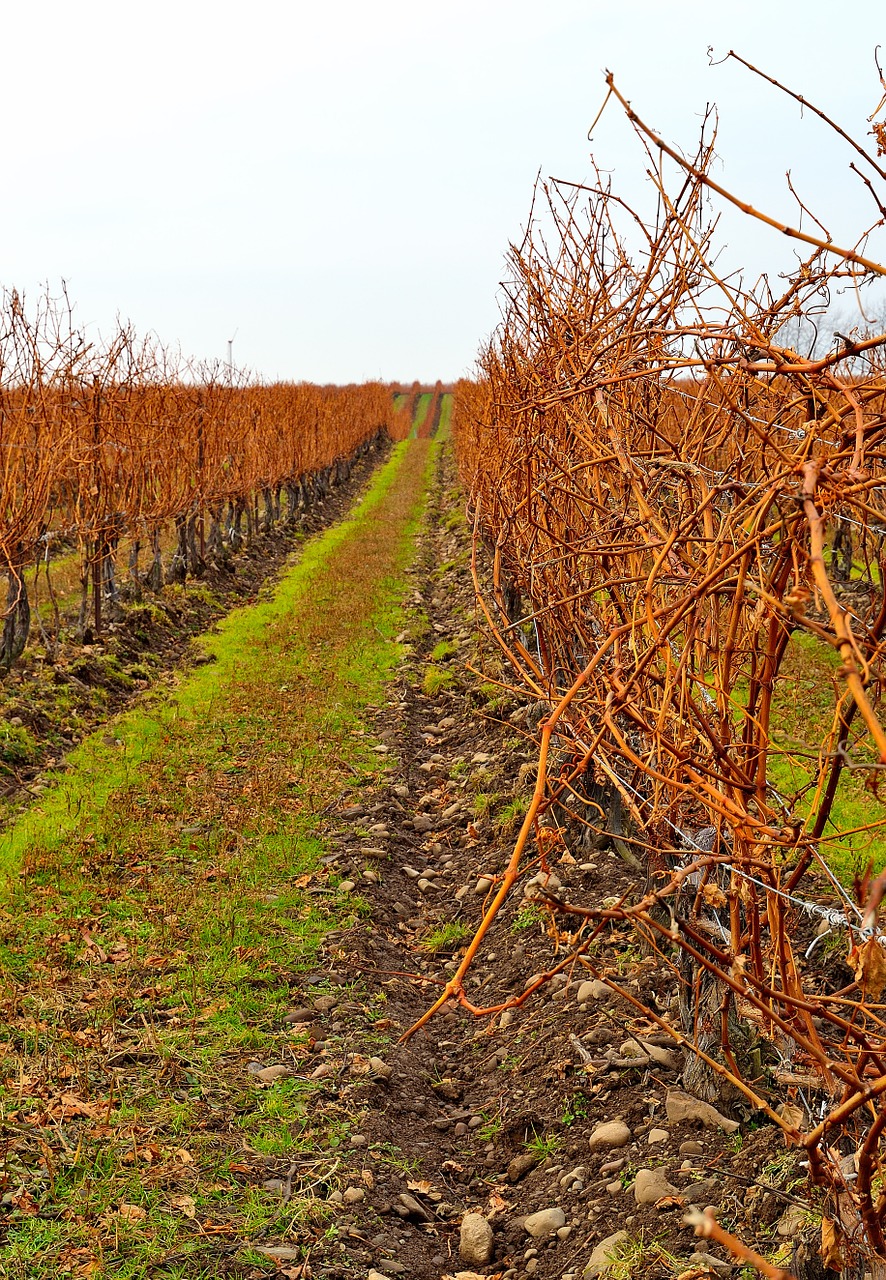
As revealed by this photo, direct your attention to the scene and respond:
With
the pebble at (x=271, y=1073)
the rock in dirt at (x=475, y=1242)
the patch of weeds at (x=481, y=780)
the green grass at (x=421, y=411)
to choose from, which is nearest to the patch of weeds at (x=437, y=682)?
the patch of weeds at (x=481, y=780)

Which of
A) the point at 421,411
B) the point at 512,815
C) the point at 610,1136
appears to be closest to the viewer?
the point at 610,1136

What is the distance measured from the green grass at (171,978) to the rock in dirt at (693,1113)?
1125 mm

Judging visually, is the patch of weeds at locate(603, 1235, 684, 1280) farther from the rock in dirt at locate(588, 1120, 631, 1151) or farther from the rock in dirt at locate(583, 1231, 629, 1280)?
the rock in dirt at locate(588, 1120, 631, 1151)

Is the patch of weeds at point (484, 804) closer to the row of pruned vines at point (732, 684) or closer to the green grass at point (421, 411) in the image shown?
the row of pruned vines at point (732, 684)

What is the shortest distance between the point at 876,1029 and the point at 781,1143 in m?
0.58

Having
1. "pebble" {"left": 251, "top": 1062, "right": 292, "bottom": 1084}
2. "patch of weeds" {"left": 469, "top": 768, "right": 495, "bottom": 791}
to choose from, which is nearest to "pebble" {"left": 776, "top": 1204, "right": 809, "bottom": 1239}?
"pebble" {"left": 251, "top": 1062, "right": 292, "bottom": 1084}

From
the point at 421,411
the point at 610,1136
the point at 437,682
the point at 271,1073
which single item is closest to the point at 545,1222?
the point at 610,1136

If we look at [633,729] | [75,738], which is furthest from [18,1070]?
[75,738]

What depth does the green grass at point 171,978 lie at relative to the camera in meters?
3.25

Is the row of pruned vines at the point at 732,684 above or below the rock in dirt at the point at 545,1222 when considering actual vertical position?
above

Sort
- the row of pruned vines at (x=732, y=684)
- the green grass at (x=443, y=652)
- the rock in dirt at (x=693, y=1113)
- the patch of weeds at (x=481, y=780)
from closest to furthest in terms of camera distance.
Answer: the row of pruned vines at (x=732, y=684) → the rock in dirt at (x=693, y=1113) → the patch of weeds at (x=481, y=780) → the green grass at (x=443, y=652)

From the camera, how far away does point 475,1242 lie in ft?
10.7

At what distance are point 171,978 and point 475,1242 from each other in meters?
1.99

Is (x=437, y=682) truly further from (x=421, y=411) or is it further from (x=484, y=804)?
(x=421, y=411)
